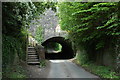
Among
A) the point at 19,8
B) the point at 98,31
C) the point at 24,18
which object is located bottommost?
the point at 98,31

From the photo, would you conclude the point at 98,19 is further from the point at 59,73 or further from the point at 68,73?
the point at 59,73

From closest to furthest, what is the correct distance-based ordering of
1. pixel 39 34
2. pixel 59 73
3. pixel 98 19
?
pixel 98 19, pixel 59 73, pixel 39 34

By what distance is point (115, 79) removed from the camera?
17.0ft

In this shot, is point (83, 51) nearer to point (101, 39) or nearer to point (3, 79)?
point (101, 39)

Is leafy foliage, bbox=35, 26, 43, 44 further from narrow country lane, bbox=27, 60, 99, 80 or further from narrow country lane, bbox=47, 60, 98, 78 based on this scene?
narrow country lane, bbox=27, 60, 99, 80

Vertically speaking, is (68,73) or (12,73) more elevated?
(12,73)

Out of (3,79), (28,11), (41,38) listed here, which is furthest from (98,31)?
(41,38)

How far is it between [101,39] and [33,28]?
11.4 metres

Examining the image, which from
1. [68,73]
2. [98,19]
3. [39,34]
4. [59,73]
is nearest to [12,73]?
[59,73]

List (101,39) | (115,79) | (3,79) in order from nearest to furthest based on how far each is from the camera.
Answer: (3,79), (115,79), (101,39)

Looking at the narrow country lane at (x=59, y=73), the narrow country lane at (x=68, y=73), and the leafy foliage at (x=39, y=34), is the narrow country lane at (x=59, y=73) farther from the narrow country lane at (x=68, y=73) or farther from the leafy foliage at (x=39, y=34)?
the leafy foliage at (x=39, y=34)

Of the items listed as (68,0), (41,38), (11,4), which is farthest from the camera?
(41,38)

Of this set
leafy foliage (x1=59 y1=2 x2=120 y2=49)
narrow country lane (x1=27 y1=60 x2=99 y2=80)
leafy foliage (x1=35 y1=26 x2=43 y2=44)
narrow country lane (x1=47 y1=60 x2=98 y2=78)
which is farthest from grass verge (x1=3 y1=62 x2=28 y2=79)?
leafy foliage (x1=35 y1=26 x2=43 y2=44)

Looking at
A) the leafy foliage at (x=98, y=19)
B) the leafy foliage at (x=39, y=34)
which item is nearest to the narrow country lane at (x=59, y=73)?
the leafy foliage at (x=98, y=19)
